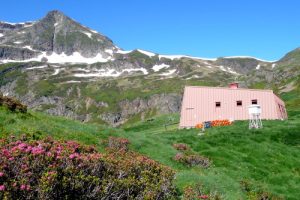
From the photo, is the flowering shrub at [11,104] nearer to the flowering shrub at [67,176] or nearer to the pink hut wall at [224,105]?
the flowering shrub at [67,176]

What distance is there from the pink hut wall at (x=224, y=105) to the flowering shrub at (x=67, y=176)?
4451 cm

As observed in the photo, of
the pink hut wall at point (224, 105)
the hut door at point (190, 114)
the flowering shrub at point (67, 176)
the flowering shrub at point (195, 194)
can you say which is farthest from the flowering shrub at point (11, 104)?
the hut door at point (190, 114)

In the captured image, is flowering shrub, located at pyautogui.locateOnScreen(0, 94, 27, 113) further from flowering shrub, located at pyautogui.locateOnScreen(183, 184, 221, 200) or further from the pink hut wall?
the pink hut wall

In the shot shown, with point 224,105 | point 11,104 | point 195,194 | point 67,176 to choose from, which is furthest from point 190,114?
point 67,176

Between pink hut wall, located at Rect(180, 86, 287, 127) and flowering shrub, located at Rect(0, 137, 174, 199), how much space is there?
44512 mm

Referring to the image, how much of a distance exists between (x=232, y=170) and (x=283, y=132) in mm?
16532

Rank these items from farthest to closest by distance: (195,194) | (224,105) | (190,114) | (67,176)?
(190,114) < (224,105) < (195,194) < (67,176)

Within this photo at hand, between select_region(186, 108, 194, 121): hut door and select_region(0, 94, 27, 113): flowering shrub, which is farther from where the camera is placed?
select_region(186, 108, 194, 121): hut door

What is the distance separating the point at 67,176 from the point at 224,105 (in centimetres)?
4847

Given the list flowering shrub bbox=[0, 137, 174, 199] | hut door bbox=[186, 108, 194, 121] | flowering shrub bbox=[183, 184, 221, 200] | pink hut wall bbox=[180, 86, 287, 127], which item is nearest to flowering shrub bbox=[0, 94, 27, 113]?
flowering shrub bbox=[0, 137, 174, 199]

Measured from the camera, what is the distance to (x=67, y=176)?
9945 mm

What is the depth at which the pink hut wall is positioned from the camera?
5575 centimetres

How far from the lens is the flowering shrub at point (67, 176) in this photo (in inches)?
358

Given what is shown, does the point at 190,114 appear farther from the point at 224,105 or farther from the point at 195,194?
the point at 195,194
